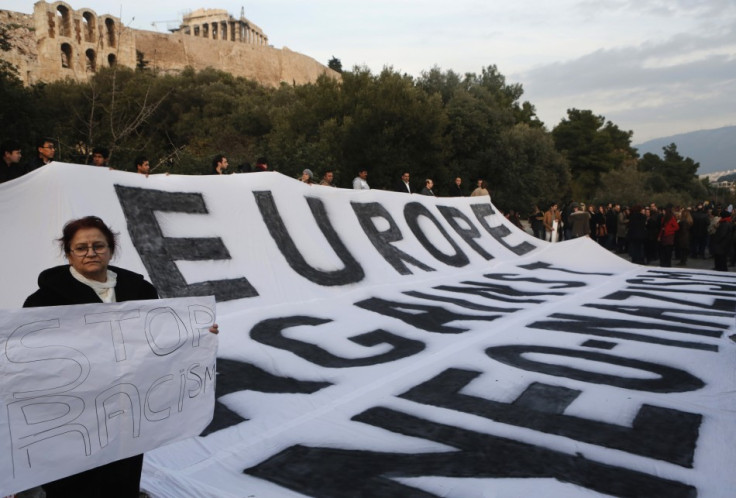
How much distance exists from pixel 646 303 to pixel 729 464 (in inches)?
190

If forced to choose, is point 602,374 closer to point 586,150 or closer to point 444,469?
point 444,469

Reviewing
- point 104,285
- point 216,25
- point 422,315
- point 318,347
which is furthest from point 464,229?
point 216,25

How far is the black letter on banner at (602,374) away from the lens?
4176 millimetres

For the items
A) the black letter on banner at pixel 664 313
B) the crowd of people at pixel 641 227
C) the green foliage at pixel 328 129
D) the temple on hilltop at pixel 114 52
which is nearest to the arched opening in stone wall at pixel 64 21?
the temple on hilltop at pixel 114 52

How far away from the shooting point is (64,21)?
5203cm

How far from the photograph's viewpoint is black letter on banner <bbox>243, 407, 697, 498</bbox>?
8.74 ft

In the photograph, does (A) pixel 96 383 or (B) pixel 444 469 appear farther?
(B) pixel 444 469

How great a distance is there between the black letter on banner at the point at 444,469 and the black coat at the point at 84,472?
2.22ft

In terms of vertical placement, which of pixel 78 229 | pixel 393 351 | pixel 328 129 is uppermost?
pixel 328 129

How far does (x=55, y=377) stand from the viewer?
2127 mm

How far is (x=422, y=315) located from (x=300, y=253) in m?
1.91

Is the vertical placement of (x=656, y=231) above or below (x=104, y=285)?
below

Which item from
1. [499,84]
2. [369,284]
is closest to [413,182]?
[369,284]

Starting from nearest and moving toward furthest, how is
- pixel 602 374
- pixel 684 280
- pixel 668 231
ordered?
pixel 602 374 < pixel 684 280 < pixel 668 231
